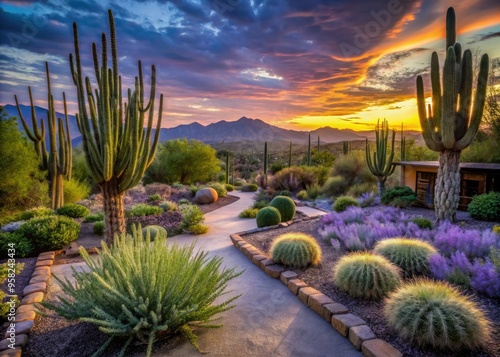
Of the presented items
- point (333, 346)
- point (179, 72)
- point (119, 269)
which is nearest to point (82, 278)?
point (119, 269)

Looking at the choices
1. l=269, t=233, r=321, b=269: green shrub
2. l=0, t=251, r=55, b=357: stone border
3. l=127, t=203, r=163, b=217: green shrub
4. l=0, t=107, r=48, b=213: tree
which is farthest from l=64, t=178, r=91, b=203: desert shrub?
l=269, t=233, r=321, b=269: green shrub

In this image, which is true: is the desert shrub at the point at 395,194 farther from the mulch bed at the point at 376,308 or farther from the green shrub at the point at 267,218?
the mulch bed at the point at 376,308

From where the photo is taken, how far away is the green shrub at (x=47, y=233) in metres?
6.68

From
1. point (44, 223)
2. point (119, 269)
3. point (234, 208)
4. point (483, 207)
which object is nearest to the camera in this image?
point (119, 269)

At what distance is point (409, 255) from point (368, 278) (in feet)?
4.09

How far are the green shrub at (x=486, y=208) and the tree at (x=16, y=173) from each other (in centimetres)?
1385

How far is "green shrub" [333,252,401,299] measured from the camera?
4.09 m

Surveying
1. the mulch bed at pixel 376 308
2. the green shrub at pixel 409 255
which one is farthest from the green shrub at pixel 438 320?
the green shrub at pixel 409 255

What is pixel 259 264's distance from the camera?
18.9 ft

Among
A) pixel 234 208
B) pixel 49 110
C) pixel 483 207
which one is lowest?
pixel 234 208

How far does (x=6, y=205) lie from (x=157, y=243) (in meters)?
10.5

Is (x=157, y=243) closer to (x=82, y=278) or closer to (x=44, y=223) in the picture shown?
(x=82, y=278)

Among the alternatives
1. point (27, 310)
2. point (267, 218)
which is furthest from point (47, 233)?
point (267, 218)

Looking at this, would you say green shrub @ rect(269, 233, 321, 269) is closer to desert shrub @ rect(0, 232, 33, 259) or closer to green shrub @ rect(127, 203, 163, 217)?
desert shrub @ rect(0, 232, 33, 259)
